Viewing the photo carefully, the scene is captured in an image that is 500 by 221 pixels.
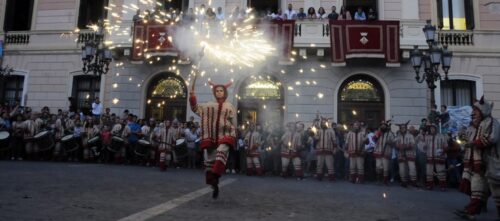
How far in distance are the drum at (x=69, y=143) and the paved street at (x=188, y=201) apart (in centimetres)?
495

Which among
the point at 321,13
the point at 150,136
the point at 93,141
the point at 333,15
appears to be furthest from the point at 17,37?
the point at 333,15

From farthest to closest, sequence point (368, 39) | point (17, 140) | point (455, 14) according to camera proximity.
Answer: point (455, 14) → point (368, 39) → point (17, 140)

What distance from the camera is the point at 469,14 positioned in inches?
721

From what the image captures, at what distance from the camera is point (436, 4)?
1823 centimetres

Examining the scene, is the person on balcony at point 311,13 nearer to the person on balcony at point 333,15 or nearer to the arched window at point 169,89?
the person on balcony at point 333,15

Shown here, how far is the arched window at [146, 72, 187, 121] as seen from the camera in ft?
60.6

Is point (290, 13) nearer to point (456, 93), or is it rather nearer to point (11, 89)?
point (456, 93)

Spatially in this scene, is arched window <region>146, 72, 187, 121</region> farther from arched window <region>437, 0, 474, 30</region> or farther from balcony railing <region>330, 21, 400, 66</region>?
arched window <region>437, 0, 474, 30</region>

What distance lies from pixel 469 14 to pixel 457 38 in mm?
1547

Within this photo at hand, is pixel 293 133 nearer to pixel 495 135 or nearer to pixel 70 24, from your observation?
pixel 495 135

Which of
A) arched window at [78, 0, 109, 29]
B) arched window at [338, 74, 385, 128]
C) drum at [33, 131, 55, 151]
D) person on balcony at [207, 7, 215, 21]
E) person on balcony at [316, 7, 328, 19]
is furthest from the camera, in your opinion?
arched window at [78, 0, 109, 29]

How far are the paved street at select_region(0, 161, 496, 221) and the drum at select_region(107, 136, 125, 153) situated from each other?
14.8 ft

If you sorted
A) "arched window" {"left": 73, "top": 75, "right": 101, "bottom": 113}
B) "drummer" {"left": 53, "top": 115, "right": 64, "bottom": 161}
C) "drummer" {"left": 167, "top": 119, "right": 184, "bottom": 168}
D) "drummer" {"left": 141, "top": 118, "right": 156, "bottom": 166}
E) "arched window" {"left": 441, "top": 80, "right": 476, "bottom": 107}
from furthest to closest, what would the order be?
"arched window" {"left": 73, "top": 75, "right": 101, "bottom": 113} → "arched window" {"left": 441, "top": 80, "right": 476, "bottom": 107} → "drummer" {"left": 53, "top": 115, "right": 64, "bottom": 161} → "drummer" {"left": 141, "top": 118, "right": 156, "bottom": 166} → "drummer" {"left": 167, "top": 119, "right": 184, "bottom": 168}

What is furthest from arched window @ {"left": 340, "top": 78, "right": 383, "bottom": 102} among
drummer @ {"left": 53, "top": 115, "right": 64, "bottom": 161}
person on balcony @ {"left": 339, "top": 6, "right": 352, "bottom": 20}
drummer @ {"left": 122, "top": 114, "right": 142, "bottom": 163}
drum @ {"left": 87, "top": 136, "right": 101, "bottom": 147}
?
drummer @ {"left": 53, "top": 115, "right": 64, "bottom": 161}
